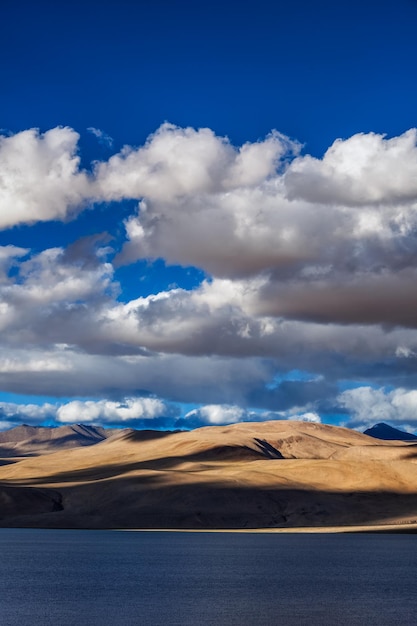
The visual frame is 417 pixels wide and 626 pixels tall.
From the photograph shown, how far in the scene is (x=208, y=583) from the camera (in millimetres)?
76500

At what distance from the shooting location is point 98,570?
89000mm

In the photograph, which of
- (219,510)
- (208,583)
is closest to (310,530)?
A: (219,510)

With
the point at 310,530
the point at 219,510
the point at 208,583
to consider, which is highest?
the point at 219,510

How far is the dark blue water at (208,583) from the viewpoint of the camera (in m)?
56.2

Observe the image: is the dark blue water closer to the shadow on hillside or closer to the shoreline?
the shoreline

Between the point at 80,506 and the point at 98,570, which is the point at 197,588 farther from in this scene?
the point at 80,506

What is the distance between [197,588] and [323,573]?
17928 mm

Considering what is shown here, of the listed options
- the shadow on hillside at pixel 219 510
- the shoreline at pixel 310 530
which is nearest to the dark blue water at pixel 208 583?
the shoreline at pixel 310 530

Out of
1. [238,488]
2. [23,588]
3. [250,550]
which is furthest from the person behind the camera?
[238,488]

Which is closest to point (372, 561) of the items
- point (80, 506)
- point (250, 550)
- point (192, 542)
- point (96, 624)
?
point (250, 550)

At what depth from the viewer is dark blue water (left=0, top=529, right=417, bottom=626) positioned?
56.2 metres

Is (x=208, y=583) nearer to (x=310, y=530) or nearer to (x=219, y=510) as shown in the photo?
(x=310, y=530)

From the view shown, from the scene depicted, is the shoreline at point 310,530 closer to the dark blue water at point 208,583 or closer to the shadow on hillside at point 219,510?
the shadow on hillside at point 219,510

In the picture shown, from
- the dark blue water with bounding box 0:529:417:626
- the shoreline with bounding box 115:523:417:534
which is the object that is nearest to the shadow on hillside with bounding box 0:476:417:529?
the shoreline with bounding box 115:523:417:534
